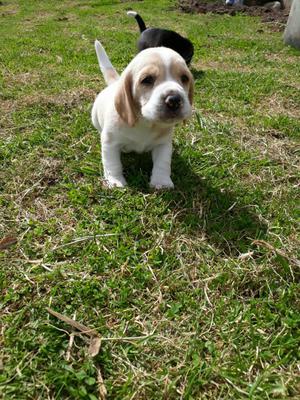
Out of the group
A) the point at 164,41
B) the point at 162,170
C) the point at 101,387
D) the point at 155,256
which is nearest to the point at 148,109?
the point at 162,170

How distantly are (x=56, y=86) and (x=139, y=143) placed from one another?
108 inches

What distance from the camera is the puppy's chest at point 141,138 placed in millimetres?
3197

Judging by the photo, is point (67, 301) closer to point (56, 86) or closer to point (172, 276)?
point (172, 276)

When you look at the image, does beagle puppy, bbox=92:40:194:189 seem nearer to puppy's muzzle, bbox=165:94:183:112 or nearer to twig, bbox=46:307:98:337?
puppy's muzzle, bbox=165:94:183:112

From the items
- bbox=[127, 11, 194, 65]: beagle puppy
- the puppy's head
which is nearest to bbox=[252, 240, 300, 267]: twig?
the puppy's head

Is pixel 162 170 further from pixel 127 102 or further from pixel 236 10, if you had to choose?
pixel 236 10

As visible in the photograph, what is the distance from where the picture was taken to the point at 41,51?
7.55 meters

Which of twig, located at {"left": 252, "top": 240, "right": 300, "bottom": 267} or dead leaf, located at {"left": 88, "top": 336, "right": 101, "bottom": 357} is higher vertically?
dead leaf, located at {"left": 88, "top": 336, "right": 101, "bottom": 357}

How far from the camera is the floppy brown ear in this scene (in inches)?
117

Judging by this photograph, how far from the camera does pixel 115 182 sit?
329 centimetres

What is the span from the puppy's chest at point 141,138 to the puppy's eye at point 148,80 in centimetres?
40

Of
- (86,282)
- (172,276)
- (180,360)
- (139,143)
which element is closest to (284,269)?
(172,276)

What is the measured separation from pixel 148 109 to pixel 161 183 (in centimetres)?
68

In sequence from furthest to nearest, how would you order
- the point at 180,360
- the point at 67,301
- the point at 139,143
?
the point at 139,143, the point at 67,301, the point at 180,360
